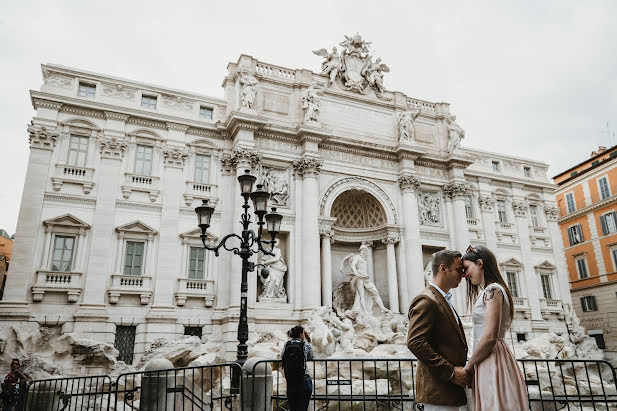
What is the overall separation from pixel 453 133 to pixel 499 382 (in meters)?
23.2

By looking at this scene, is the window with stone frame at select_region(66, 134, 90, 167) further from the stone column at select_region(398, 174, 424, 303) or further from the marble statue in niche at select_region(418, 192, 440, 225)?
the marble statue in niche at select_region(418, 192, 440, 225)

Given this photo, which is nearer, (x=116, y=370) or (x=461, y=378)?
(x=461, y=378)

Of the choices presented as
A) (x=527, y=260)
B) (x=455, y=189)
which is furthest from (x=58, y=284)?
(x=527, y=260)

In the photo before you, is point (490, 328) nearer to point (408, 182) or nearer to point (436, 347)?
point (436, 347)

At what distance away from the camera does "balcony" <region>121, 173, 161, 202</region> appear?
18359 mm

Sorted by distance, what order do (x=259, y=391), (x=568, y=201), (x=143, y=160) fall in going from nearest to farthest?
(x=259, y=391) < (x=143, y=160) < (x=568, y=201)

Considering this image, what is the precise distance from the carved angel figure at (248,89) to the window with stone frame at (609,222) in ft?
77.1

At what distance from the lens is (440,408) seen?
11.5 ft

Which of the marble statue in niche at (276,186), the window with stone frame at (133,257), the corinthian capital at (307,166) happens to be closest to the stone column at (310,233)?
the corinthian capital at (307,166)

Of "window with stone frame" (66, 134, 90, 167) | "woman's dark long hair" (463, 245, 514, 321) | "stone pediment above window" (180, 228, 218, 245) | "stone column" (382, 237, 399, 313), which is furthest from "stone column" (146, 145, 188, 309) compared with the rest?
"woman's dark long hair" (463, 245, 514, 321)

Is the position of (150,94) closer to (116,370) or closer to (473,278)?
(116,370)

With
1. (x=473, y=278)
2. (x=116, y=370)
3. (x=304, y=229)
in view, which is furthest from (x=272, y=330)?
(x=473, y=278)

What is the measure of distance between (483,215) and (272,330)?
46.6 ft

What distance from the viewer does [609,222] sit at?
94.1 feet
